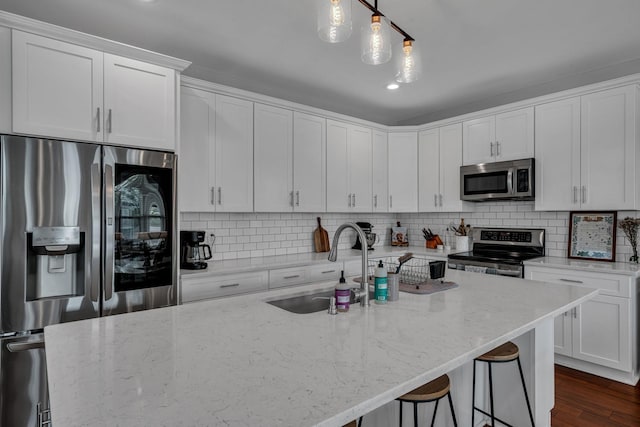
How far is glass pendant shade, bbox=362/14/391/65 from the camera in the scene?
1723 mm

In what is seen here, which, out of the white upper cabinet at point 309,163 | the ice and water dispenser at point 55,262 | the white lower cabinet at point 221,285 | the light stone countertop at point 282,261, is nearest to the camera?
the ice and water dispenser at point 55,262

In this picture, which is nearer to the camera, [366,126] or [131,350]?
[131,350]

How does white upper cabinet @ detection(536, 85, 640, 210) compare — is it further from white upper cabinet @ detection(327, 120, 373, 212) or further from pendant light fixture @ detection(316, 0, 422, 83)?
pendant light fixture @ detection(316, 0, 422, 83)

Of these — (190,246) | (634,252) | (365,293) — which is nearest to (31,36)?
(190,246)

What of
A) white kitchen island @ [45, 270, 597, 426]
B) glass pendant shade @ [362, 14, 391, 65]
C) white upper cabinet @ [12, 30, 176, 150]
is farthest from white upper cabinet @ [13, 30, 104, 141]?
glass pendant shade @ [362, 14, 391, 65]

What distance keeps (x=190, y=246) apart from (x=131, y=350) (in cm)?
195

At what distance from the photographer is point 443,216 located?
4.64 metres

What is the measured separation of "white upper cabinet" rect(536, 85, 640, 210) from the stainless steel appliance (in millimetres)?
412

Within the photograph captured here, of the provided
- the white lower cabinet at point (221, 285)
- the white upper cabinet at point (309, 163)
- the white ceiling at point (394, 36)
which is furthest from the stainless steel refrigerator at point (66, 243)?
the white upper cabinet at point (309, 163)

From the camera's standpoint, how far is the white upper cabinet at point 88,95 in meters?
2.11

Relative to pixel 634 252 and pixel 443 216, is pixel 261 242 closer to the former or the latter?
pixel 443 216

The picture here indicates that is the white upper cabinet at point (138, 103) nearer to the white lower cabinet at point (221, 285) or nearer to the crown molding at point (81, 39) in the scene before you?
the crown molding at point (81, 39)

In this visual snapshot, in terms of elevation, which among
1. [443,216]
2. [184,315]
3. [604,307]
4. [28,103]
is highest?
[28,103]

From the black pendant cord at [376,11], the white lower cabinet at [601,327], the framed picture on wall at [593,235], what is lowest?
the white lower cabinet at [601,327]
